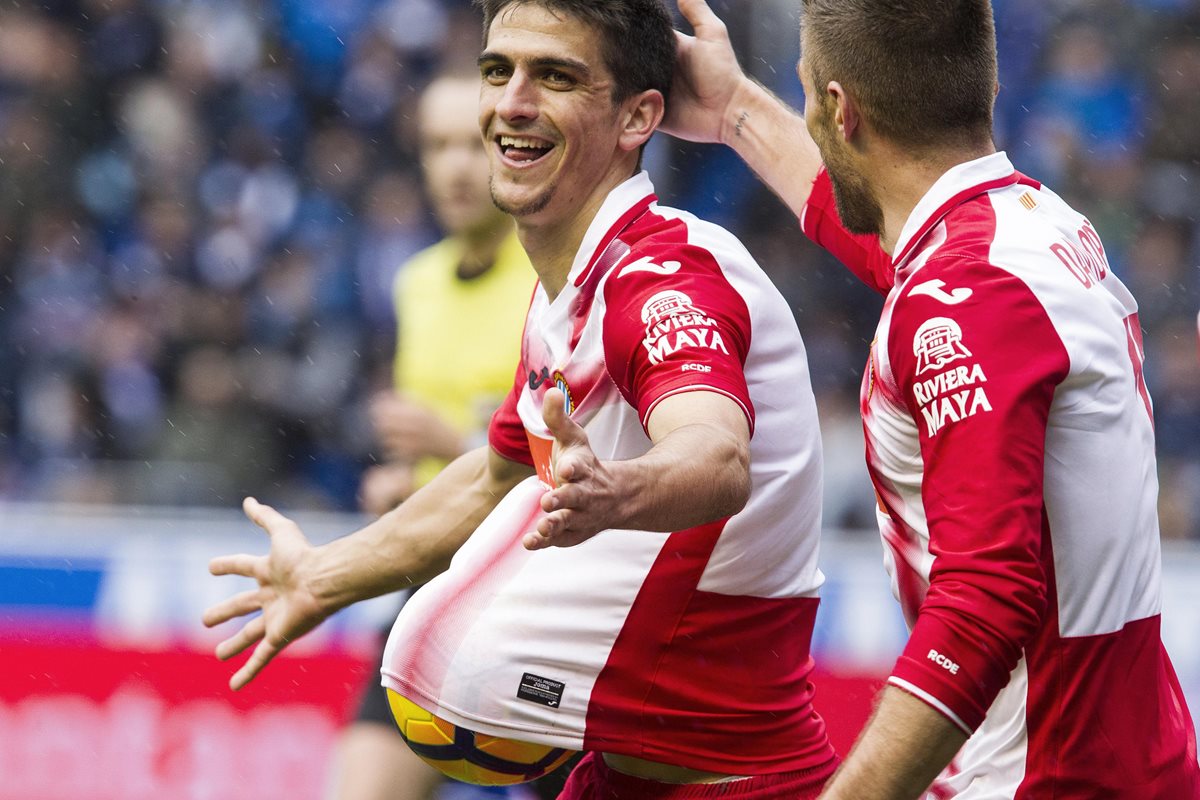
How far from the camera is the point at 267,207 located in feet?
34.7

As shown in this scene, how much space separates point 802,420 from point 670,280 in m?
0.45

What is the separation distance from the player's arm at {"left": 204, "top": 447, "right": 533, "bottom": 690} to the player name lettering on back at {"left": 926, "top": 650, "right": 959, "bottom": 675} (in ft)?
4.73

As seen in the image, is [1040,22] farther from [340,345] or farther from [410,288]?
[410,288]

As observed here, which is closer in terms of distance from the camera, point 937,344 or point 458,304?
point 937,344

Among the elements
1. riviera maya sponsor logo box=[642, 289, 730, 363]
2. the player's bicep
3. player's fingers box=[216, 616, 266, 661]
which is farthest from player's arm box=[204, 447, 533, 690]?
the player's bicep

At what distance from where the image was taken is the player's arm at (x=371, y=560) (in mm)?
3549

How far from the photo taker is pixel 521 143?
126 inches

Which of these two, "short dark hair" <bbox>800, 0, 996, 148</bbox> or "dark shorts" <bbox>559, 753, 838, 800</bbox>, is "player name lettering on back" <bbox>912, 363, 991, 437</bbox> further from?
"dark shorts" <bbox>559, 753, 838, 800</bbox>

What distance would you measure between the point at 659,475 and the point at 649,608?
659mm

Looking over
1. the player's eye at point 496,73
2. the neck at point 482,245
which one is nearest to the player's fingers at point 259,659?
the player's eye at point 496,73

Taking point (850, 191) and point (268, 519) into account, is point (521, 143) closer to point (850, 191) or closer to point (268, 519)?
point (850, 191)

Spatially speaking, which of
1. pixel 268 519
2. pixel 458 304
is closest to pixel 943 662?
pixel 268 519

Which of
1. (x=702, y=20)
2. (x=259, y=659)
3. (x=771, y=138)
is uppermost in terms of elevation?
(x=702, y=20)

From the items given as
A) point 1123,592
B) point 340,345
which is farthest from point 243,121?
point 1123,592
